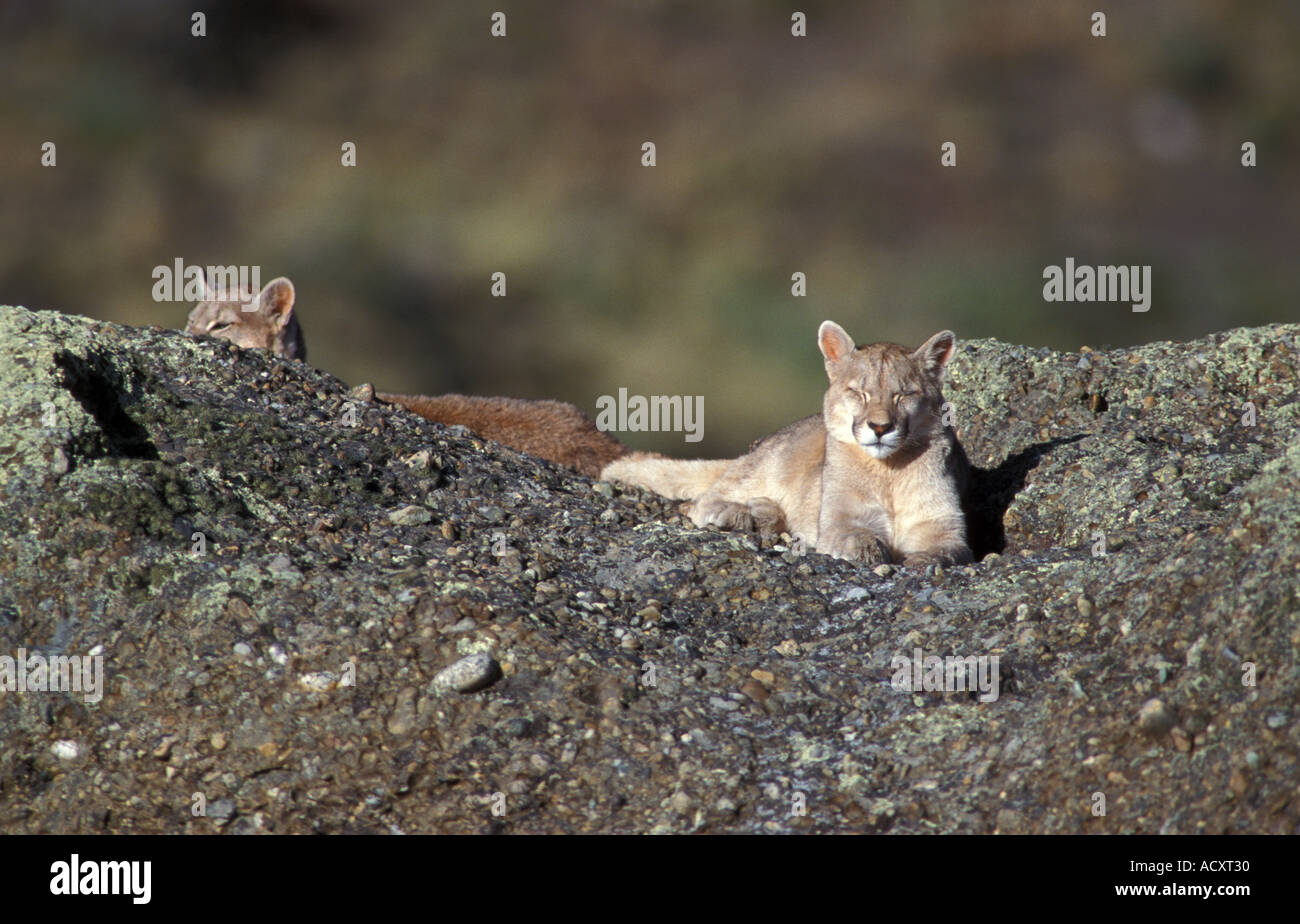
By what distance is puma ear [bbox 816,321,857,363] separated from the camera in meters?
7.58

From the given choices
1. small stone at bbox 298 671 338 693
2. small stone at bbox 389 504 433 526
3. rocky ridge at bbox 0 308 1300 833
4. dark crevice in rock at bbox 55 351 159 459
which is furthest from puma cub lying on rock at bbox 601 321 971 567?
dark crevice in rock at bbox 55 351 159 459

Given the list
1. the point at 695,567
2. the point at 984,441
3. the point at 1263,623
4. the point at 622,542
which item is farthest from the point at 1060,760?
the point at 984,441

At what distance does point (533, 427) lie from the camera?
9.40 meters

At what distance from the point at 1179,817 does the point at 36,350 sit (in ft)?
16.1

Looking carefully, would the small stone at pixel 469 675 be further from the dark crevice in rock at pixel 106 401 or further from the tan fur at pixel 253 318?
the tan fur at pixel 253 318

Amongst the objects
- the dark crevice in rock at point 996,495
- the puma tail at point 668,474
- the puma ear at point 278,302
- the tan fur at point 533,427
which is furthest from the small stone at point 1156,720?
the puma ear at point 278,302

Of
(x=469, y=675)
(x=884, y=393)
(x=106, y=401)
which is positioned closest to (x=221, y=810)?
(x=469, y=675)

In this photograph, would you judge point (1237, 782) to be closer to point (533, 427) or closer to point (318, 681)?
point (318, 681)

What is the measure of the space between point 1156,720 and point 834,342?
11.8ft

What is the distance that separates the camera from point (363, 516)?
20.3 feet

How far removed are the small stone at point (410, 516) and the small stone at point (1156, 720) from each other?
3.16m

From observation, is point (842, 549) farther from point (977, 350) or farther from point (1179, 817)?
point (1179, 817)

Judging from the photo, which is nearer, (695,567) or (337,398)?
(695,567)

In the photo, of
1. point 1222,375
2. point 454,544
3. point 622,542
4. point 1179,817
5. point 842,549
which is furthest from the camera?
point 1222,375
